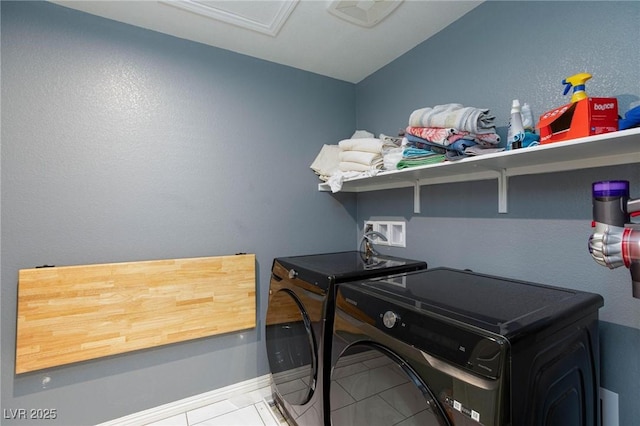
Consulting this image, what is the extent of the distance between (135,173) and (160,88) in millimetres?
542

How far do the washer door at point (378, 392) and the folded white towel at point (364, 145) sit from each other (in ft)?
3.90

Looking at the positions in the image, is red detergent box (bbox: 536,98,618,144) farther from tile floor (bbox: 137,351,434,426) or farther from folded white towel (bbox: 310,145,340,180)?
folded white towel (bbox: 310,145,340,180)

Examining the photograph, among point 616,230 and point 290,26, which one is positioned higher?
point 290,26

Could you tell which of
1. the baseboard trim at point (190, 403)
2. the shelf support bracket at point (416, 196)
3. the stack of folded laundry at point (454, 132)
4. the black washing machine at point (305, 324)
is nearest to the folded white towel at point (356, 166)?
the shelf support bracket at point (416, 196)

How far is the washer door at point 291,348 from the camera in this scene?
1.34 meters

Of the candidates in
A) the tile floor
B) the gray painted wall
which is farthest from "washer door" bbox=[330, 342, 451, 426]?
the gray painted wall

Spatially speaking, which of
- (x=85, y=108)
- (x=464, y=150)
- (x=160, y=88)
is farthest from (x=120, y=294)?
(x=464, y=150)

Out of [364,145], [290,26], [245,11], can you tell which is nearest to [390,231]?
[364,145]

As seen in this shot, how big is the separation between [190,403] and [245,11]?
2.32m

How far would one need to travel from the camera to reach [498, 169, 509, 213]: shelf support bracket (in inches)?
52.8

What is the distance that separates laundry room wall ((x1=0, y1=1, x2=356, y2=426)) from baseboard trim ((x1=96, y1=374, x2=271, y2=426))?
1.5 inches

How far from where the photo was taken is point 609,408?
1029 mm

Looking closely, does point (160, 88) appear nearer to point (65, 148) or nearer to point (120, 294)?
point (65, 148)

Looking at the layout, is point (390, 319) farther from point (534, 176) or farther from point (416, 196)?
point (416, 196)
